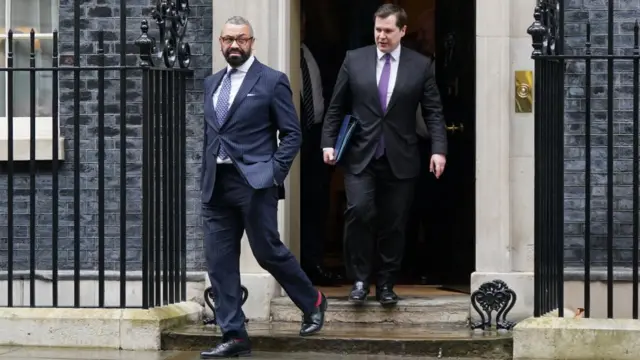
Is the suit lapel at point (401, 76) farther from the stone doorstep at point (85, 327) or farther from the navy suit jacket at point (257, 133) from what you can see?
the stone doorstep at point (85, 327)

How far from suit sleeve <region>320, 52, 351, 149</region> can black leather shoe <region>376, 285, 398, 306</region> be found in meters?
0.98

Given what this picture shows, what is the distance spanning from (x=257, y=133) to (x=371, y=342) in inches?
55.1

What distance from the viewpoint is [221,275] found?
25.9 feet

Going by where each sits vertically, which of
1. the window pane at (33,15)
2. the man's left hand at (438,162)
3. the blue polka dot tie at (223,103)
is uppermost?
the window pane at (33,15)

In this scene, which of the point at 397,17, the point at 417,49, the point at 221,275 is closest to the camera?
the point at 221,275

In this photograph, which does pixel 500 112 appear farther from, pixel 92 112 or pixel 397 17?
pixel 92 112

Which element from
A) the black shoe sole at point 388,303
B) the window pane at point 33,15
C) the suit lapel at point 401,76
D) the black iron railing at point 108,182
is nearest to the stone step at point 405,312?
the black shoe sole at point 388,303

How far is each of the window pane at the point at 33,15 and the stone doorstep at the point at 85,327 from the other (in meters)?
2.21

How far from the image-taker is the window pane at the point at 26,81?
9656 millimetres

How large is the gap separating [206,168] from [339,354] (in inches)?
53.1

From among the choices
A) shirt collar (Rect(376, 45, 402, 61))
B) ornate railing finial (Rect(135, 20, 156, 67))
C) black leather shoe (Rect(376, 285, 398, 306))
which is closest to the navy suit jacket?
ornate railing finial (Rect(135, 20, 156, 67))

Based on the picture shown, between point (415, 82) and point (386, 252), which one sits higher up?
point (415, 82)

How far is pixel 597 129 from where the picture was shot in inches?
353

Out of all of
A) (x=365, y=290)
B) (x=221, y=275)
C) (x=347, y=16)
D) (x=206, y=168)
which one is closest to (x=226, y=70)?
(x=206, y=168)
